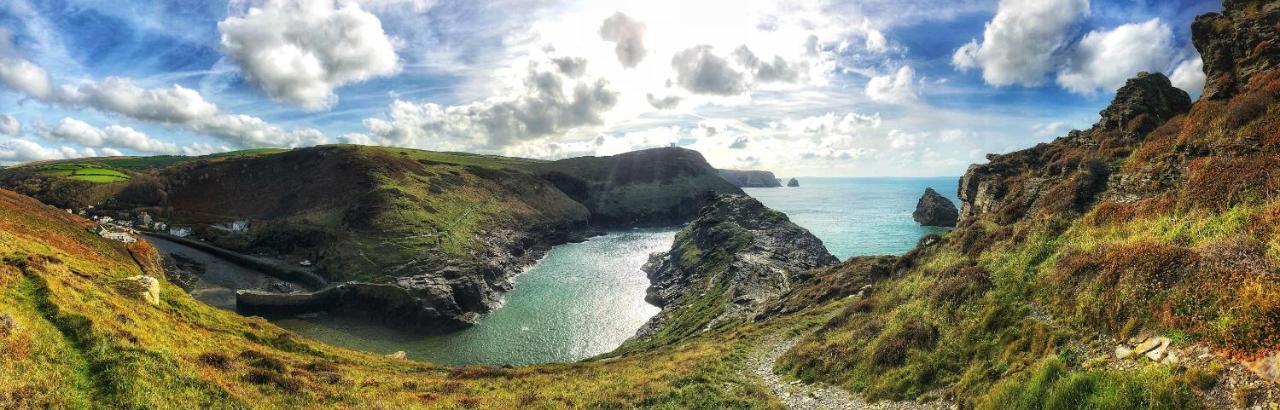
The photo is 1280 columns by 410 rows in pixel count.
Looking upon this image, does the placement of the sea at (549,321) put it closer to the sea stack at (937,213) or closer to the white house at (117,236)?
the white house at (117,236)

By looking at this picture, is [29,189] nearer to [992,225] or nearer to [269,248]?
[269,248]

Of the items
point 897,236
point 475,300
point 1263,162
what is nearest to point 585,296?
point 475,300

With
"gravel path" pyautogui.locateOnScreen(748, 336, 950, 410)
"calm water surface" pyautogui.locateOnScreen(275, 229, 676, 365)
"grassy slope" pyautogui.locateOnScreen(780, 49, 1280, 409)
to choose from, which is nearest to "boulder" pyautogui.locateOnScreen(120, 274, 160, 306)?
"calm water surface" pyautogui.locateOnScreen(275, 229, 676, 365)

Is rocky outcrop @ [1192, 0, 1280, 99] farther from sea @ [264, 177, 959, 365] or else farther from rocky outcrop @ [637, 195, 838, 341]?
sea @ [264, 177, 959, 365]

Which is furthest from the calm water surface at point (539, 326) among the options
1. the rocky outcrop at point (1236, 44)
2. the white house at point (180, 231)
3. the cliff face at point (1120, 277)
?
the rocky outcrop at point (1236, 44)

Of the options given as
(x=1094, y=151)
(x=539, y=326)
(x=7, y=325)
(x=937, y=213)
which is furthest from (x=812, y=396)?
(x=937, y=213)

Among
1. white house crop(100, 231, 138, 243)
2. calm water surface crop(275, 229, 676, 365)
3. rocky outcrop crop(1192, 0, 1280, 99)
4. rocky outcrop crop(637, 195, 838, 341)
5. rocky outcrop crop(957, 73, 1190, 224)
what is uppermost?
rocky outcrop crop(1192, 0, 1280, 99)
